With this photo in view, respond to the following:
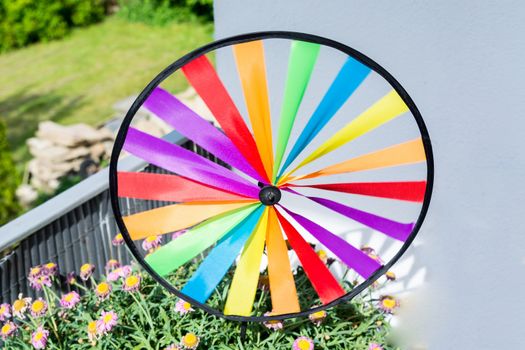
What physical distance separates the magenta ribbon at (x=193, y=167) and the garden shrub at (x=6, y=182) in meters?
2.18

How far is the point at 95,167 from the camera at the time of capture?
3.71m

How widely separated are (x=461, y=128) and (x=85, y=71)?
529 centimetres

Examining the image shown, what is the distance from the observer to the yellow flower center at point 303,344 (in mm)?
1186

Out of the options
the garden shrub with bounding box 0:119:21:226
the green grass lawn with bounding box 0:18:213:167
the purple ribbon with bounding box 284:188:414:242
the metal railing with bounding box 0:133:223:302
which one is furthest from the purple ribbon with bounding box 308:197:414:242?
the green grass lawn with bounding box 0:18:213:167

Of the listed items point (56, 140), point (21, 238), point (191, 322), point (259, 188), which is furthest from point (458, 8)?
point (56, 140)

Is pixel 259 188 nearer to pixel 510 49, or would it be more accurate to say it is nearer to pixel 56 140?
pixel 510 49

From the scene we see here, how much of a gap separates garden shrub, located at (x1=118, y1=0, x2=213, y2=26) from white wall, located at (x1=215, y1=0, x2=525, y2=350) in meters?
6.04

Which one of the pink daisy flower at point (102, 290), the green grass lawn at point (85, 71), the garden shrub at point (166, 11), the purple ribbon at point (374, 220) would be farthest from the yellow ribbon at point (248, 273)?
the garden shrub at point (166, 11)

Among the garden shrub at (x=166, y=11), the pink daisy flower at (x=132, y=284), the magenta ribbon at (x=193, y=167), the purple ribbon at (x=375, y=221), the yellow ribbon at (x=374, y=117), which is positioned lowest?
the pink daisy flower at (x=132, y=284)

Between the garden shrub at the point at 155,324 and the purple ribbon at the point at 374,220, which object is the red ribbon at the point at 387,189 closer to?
the purple ribbon at the point at 374,220

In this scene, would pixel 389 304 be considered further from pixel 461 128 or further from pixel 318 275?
pixel 461 128

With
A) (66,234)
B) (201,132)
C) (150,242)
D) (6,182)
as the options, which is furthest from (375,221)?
(6,182)

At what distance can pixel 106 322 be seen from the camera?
4.00 ft

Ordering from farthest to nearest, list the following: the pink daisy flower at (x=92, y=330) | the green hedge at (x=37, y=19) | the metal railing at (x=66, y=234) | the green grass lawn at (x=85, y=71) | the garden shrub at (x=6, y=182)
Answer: the green hedge at (x=37, y=19) → the green grass lawn at (x=85, y=71) → the garden shrub at (x=6, y=182) → the metal railing at (x=66, y=234) → the pink daisy flower at (x=92, y=330)
